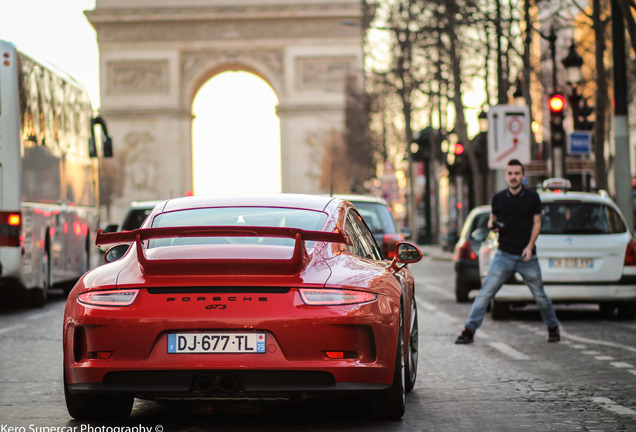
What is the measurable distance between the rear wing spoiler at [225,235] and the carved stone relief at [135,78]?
2479 inches

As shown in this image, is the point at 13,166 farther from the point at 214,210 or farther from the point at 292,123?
the point at 292,123

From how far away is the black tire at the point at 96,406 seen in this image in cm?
686

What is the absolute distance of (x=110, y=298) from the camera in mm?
6531

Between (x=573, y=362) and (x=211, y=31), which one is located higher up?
(x=211, y=31)

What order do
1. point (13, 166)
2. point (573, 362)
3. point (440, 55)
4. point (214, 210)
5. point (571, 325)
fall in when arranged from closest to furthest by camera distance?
point (214, 210) → point (573, 362) → point (571, 325) → point (13, 166) → point (440, 55)

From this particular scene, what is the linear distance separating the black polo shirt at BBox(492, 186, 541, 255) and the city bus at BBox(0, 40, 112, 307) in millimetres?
7174

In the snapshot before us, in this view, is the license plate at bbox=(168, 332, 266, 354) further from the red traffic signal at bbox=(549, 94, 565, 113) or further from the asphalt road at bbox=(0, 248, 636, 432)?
the red traffic signal at bbox=(549, 94, 565, 113)

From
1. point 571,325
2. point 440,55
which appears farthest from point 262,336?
point 440,55

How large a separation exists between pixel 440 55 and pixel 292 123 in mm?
33562

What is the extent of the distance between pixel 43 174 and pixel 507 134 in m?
10.5

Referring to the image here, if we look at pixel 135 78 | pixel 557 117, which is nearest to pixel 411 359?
pixel 557 117

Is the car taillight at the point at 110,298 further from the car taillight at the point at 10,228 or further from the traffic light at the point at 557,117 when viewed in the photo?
the traffic light at the point at 557,117

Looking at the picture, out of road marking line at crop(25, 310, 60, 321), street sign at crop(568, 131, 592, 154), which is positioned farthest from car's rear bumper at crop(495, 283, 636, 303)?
street sign at crop(568, 131, 592, 154)

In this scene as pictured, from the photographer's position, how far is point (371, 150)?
69250 mm
